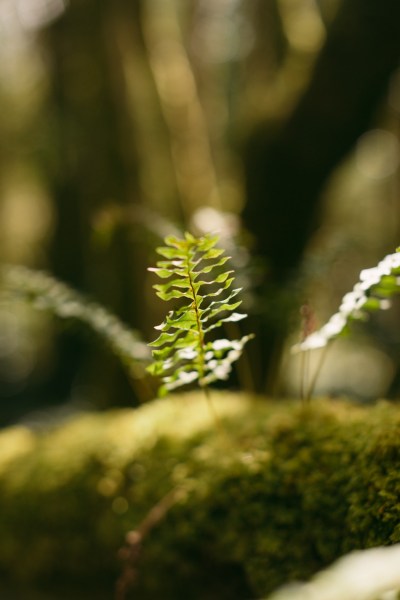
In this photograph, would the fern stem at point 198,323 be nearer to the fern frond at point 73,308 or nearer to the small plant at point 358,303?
the small plant at point 358,303

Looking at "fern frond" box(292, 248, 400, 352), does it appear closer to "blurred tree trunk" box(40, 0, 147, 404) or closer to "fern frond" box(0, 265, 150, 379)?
"fern frond" box(0, 265, 150, 379)

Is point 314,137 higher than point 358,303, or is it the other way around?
point 314,137

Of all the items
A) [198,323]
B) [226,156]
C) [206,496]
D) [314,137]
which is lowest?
[206,496]

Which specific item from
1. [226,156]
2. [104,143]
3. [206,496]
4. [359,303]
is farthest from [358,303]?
[226,156]

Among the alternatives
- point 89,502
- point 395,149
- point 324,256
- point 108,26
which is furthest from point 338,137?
point 395,149

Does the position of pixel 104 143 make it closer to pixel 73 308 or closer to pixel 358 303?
pixel 73 308

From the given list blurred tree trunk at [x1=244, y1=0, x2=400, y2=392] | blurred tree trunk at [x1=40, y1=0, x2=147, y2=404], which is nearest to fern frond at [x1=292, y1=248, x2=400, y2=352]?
blurred tree trunk at [x1=244, y1=0, x2=400, y2=392]

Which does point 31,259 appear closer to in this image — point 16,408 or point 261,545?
point 16,408
